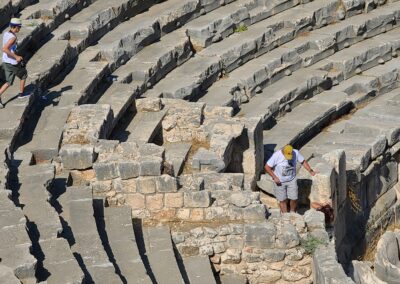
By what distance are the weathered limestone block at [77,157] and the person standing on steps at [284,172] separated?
2578 millimetres

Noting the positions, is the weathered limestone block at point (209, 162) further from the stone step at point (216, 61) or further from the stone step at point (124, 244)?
the stone step at point (216, 61)

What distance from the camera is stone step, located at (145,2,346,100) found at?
70.2 feet

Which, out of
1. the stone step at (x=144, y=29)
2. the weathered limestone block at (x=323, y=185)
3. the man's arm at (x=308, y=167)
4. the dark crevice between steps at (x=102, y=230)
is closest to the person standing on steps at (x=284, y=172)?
the man's arm at (x=308, y=167)

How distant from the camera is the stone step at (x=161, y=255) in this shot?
15.6 metres

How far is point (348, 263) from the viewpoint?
19922 millimetres

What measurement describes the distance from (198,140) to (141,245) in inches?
124

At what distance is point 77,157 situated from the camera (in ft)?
57.1

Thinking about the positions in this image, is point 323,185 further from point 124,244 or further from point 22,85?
point 22,85

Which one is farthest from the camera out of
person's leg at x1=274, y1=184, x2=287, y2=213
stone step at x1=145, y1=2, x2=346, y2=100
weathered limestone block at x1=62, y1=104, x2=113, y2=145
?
stone step at x1=145, y1=2, x2=346, y2=100

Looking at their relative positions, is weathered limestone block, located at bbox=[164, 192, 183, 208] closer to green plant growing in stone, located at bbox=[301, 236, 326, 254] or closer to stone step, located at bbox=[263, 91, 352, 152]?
green plant growing in stone, located at bbox=[301, 236, 326, 254]

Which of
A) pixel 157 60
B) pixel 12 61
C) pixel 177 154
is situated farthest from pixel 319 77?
pixel 12 61

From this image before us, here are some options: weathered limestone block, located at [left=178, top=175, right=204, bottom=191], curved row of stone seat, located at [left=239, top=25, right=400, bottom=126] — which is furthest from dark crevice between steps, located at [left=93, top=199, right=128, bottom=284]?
curved row of stone seat, located at [left=239, top=25, right=400, bottom=126]

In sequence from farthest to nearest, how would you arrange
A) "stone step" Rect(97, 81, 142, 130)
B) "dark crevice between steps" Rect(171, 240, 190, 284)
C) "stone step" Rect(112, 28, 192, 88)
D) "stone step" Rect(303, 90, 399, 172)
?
"stone step" Rect(112, 28, 192, 88) < "stone step" Rect(303, 90, 399, 172) < "stone step" Rect(97, 81, 142, 130) < "dark crevice between steps" Rect(171, 240, 190, 284)

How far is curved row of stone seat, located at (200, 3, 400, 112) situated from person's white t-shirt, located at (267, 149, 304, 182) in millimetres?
3078
